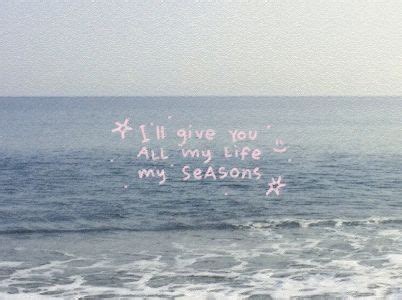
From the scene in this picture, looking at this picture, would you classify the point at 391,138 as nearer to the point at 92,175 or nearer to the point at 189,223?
the point at 92,175

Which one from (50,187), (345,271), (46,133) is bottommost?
(345,271)

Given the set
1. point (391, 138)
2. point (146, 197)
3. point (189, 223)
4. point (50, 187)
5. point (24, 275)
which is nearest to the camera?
point (24, 275)

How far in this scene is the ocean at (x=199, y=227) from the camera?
12.5 m

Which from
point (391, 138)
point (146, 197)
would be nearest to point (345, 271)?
point (146, 197)

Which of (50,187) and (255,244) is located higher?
(50,187)

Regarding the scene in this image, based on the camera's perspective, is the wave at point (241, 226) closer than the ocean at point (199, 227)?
No

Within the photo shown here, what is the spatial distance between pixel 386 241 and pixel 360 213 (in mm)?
4205

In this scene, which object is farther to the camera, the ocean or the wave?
the wave

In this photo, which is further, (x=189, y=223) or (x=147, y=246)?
(x=189, y=223)

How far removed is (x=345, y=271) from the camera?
13375 millimetres

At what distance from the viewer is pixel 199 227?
18.5 metres

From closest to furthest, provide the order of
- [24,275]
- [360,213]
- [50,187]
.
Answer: [24,275]
[360,213]
[50,187]

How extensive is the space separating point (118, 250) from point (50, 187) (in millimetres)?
10963

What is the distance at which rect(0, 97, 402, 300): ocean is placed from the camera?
1247cm
